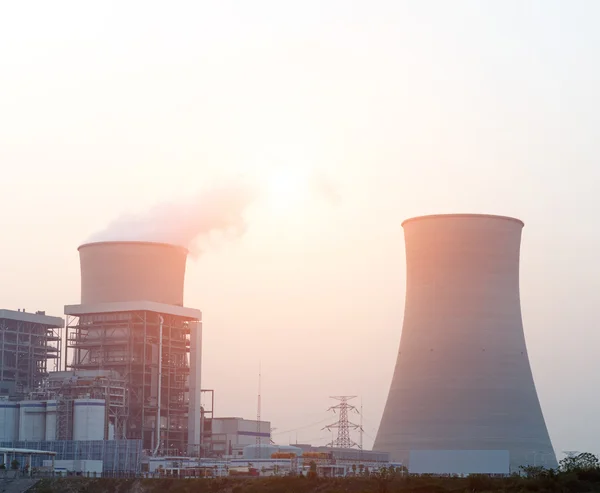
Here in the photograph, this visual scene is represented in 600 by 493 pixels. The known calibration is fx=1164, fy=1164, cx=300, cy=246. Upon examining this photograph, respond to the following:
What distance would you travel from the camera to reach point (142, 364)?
49656mm

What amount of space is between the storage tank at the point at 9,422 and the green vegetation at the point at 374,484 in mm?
6734

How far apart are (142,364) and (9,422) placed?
5.96 m

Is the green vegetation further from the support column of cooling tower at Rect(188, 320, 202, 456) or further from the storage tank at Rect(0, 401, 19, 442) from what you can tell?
the support column of cooling tower at Rect(188, 320, 202, 456)

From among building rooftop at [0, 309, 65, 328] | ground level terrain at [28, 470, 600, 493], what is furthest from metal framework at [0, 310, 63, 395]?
ground level terrain at [28, 470, 600, 493]

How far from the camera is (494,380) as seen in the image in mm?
43531

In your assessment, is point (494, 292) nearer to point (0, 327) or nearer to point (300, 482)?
point (300, 482)

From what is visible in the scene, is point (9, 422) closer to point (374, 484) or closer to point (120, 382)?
point (120, 382)

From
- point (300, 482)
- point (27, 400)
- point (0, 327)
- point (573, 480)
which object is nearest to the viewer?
point (573, 480)

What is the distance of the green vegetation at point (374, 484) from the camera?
32062 mm

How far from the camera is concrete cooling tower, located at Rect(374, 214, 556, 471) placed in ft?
143

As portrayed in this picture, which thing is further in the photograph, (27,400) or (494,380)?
(27,400)

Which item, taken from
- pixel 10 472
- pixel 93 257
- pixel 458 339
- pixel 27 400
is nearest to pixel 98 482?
pixel 10 472

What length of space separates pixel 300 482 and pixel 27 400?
643 inches

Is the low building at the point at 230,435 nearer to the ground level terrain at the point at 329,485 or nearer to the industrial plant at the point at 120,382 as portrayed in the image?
the industrial plant at the point at 120,382
